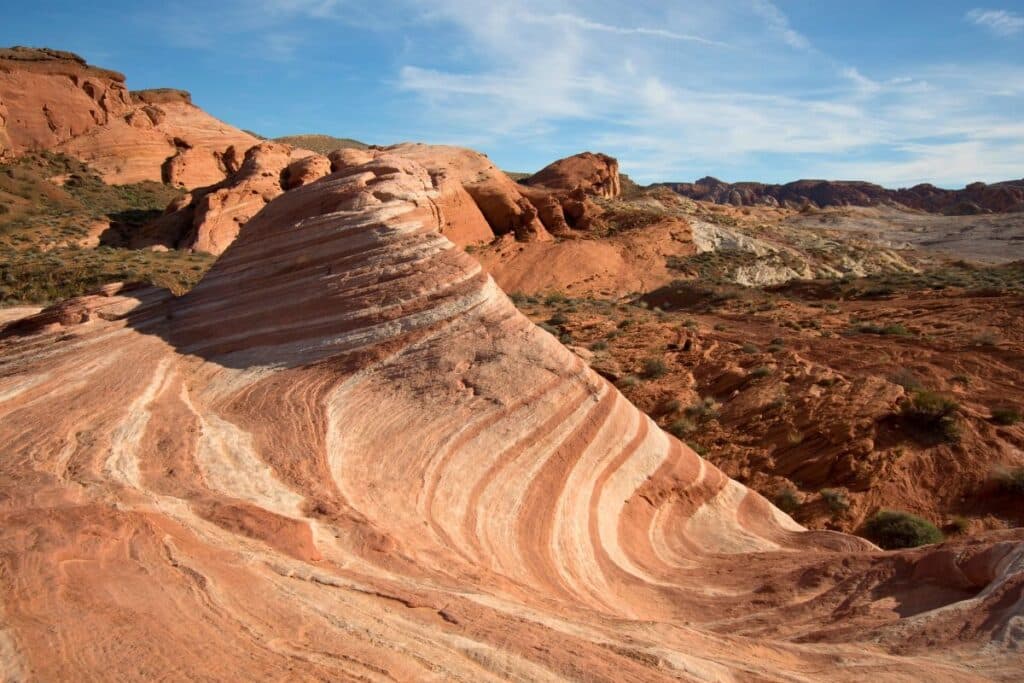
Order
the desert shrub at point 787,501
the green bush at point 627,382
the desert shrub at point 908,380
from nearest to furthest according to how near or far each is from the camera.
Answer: the desert shrub at point 787,501 → the desert shrub at point 908,380 → the green bush at point 627,382

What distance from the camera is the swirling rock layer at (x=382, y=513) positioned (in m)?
3.40

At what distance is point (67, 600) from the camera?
327 cm

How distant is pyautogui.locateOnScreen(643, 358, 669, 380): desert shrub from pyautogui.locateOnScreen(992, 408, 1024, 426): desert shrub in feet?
24.2

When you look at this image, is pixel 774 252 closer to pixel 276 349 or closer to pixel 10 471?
pixel 276 349

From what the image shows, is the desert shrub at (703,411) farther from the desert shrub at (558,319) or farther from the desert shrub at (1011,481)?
the desert shrub at (558,319)

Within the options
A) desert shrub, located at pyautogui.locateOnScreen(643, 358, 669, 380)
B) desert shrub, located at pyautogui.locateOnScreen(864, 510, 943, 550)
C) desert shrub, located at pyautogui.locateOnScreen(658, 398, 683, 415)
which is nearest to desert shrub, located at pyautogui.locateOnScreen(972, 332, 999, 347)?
desert shrub, located at pyautogui.locateOnScreen(643, 358, 669, 380)

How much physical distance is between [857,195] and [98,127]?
13646 cm

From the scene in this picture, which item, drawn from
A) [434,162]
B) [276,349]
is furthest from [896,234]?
[276,349]

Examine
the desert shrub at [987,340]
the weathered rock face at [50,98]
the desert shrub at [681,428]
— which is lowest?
the desert shrub at [681,428]

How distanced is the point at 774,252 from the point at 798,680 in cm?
4480

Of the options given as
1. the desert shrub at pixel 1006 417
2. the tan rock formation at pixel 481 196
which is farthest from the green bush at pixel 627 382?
the tan rock formation at pixel 481 196

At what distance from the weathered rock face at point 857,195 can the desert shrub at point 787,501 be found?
11961 cm

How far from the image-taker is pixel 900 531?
404 inches

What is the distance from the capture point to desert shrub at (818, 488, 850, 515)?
444 inches
